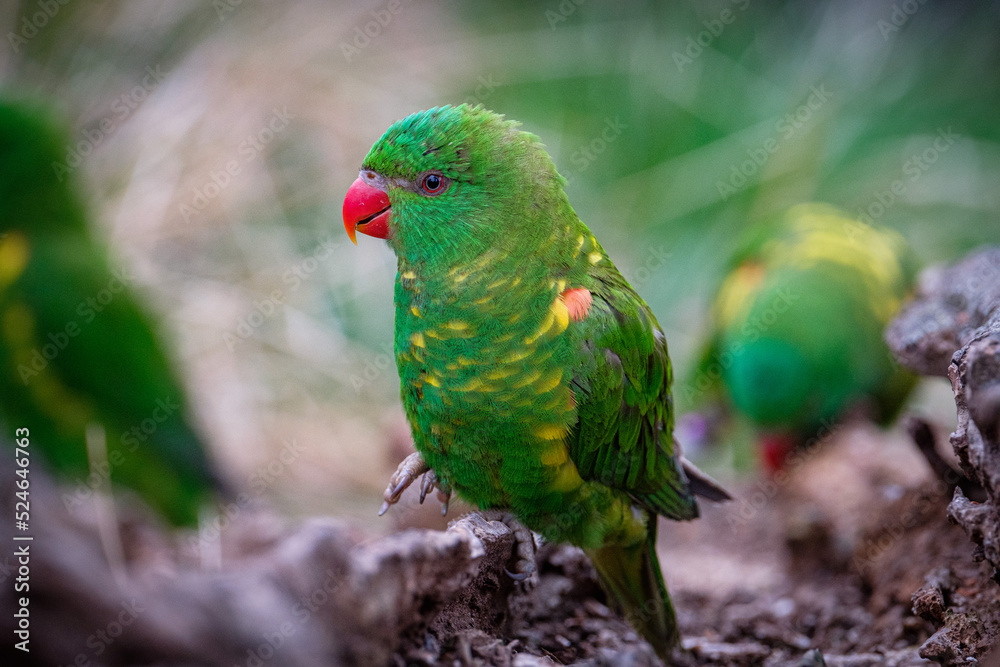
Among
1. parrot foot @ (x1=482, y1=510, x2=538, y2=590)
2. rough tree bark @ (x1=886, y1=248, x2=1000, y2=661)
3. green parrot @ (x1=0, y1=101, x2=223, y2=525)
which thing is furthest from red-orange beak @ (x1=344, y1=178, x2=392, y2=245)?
green parrot @ (x1=0, y1=101, x2=223, y2=525)

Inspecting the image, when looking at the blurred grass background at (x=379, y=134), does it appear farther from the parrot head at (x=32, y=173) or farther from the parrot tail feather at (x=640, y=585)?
the parrot tail feather at (x=640, y=585)

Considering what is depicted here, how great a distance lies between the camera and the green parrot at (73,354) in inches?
127

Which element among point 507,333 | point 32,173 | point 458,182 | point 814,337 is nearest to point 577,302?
point 507,333

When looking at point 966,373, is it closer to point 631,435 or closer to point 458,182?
point 631,435

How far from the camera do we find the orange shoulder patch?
1764mm

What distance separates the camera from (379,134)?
17.7ft

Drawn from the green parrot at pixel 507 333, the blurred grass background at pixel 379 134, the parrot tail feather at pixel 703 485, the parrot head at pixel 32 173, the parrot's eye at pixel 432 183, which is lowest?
the parrot tail feather at pixel 703 485

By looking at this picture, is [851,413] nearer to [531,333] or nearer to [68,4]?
[531,333]

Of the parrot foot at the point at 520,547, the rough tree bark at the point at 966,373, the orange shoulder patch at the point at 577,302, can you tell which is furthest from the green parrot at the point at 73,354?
the rough tree bark at the point at 966,373

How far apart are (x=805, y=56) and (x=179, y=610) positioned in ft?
19.7

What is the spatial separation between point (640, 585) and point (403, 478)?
0.74 metres

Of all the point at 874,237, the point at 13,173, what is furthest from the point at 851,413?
the point at 13,173

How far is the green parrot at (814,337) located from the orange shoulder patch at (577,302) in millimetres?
2099

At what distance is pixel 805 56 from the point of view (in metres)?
5.70
